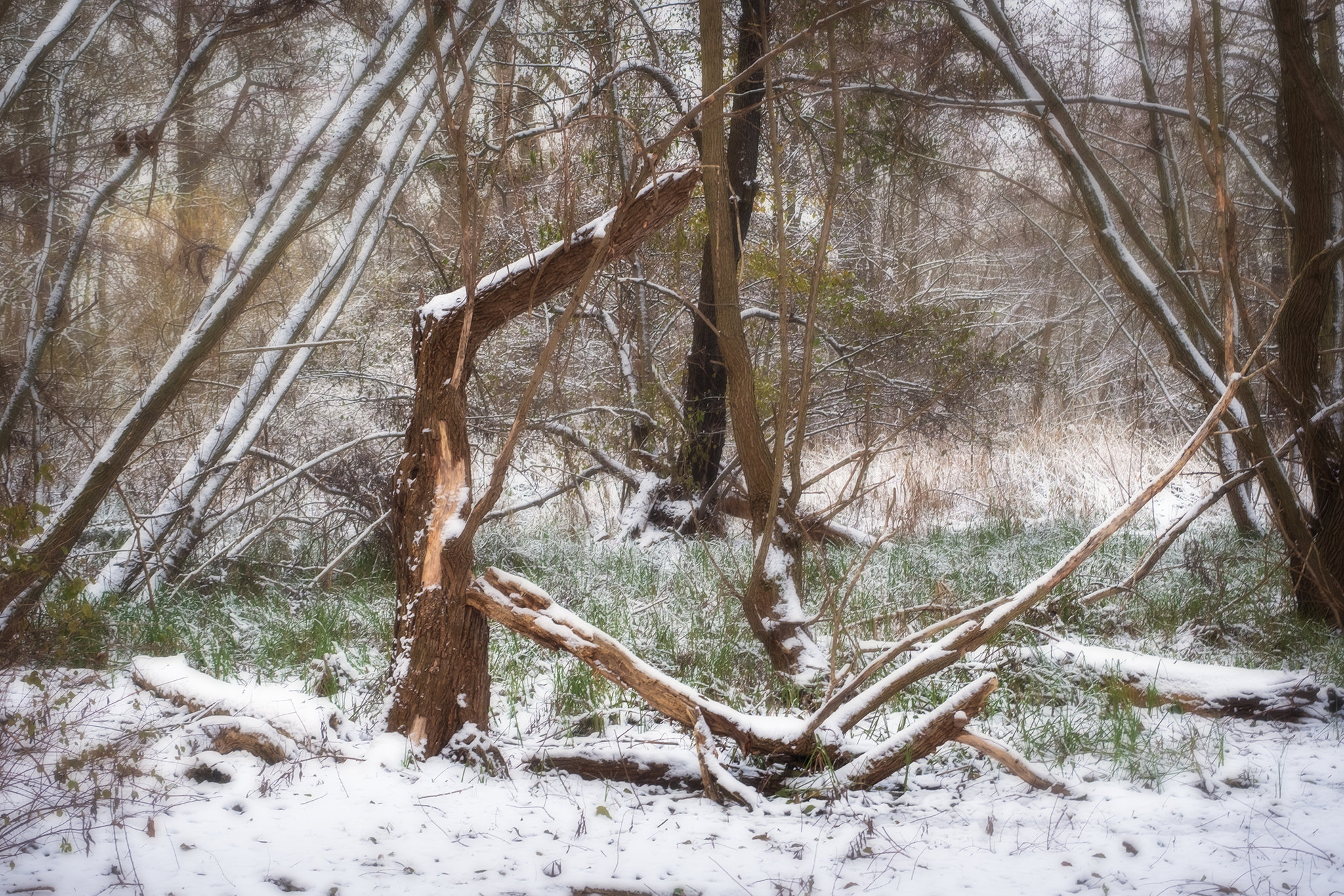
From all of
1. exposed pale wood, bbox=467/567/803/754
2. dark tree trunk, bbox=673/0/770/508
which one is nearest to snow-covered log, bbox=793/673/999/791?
exposed pale wood, bbox=467/567/803/754

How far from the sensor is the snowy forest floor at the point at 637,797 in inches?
95.4

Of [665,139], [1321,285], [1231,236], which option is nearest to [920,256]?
[1321,285]

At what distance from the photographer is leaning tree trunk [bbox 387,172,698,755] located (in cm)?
310

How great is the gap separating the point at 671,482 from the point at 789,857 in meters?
5.73

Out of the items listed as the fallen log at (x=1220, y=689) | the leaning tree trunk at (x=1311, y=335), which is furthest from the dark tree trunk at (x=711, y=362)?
the fallen log at (x=1220, y=689)

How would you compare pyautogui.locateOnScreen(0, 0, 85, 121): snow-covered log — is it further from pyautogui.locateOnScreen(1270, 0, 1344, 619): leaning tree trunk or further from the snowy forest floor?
pyautogui.locateOnScreen(1270, 0, 1344, 619): leaning tree trunk

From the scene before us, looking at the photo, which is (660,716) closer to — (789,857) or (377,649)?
(789,857)

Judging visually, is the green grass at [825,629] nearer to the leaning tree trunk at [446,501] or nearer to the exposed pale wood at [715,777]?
the leaning tree trunk at [446,501]

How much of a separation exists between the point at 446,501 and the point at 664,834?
1347 mm

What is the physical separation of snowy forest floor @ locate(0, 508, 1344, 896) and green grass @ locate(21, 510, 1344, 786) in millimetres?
22

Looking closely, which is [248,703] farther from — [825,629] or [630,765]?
[825,629]

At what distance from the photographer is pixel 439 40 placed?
16.2 feet

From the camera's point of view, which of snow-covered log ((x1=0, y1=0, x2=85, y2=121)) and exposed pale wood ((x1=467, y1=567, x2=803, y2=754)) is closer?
exposed pale wood ((x1=467, y1=567, x2=803, y2=754))

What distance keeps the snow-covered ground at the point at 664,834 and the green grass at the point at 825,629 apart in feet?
0.99
